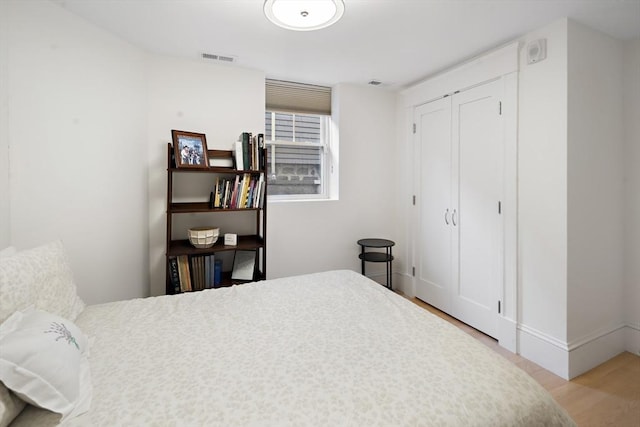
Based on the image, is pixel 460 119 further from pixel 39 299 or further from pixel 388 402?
pixel 39 299

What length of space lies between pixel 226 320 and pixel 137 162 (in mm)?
1822

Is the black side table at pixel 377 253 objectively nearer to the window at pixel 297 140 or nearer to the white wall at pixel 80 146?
the window at pixel 297 140

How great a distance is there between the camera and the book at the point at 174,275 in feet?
8.52

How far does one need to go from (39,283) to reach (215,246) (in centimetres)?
153

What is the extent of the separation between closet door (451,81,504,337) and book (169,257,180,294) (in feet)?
8.29

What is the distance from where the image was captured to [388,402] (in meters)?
0.96

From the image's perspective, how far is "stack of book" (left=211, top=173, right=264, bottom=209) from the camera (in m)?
2.74

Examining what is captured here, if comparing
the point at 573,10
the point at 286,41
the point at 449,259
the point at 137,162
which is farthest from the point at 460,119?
the point at 137,162

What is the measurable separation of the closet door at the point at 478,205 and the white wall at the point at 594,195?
486 mm

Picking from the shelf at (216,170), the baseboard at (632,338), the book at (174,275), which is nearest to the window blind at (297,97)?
the shelf at (216,170)

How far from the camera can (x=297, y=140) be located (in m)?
3.57

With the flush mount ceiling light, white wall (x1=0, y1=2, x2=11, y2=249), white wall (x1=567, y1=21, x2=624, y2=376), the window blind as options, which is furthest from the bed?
the window blind

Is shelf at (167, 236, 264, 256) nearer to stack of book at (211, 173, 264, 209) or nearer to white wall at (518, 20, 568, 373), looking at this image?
stack of book at (211, 173, 264, 209)

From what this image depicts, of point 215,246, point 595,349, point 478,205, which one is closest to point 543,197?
point 478,205
